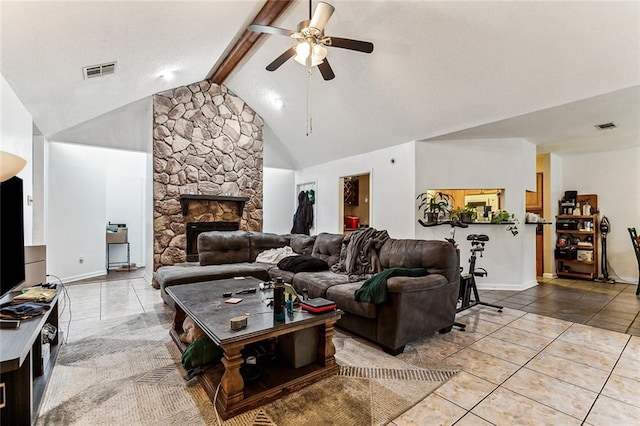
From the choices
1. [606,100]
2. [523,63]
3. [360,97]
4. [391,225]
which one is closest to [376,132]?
[360,97]

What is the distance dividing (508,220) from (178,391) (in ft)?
16.5

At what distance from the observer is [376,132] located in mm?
5367

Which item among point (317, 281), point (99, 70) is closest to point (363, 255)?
point (317, 281)

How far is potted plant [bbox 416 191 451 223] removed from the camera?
5047 millimetres

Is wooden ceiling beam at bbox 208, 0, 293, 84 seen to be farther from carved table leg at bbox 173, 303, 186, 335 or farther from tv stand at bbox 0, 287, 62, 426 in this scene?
tv stand at bbox 0, 287, 62, 426

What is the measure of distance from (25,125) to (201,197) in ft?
8.40

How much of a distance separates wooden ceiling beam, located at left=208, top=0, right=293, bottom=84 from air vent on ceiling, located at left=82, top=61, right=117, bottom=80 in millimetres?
1861

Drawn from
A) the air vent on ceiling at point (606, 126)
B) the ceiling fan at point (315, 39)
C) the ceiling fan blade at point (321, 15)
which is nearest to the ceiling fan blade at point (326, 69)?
the ceiling fan at point (315, 39)

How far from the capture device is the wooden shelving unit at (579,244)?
5.83 metres

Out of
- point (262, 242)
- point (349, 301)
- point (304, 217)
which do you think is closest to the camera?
point (349, 301)

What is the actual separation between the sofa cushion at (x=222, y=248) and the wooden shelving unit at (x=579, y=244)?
20.4 feet

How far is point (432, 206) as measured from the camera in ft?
16.6

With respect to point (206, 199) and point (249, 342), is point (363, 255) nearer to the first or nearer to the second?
point (249, 342)

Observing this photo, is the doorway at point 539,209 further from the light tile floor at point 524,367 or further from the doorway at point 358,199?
the doorway at point 358,199
